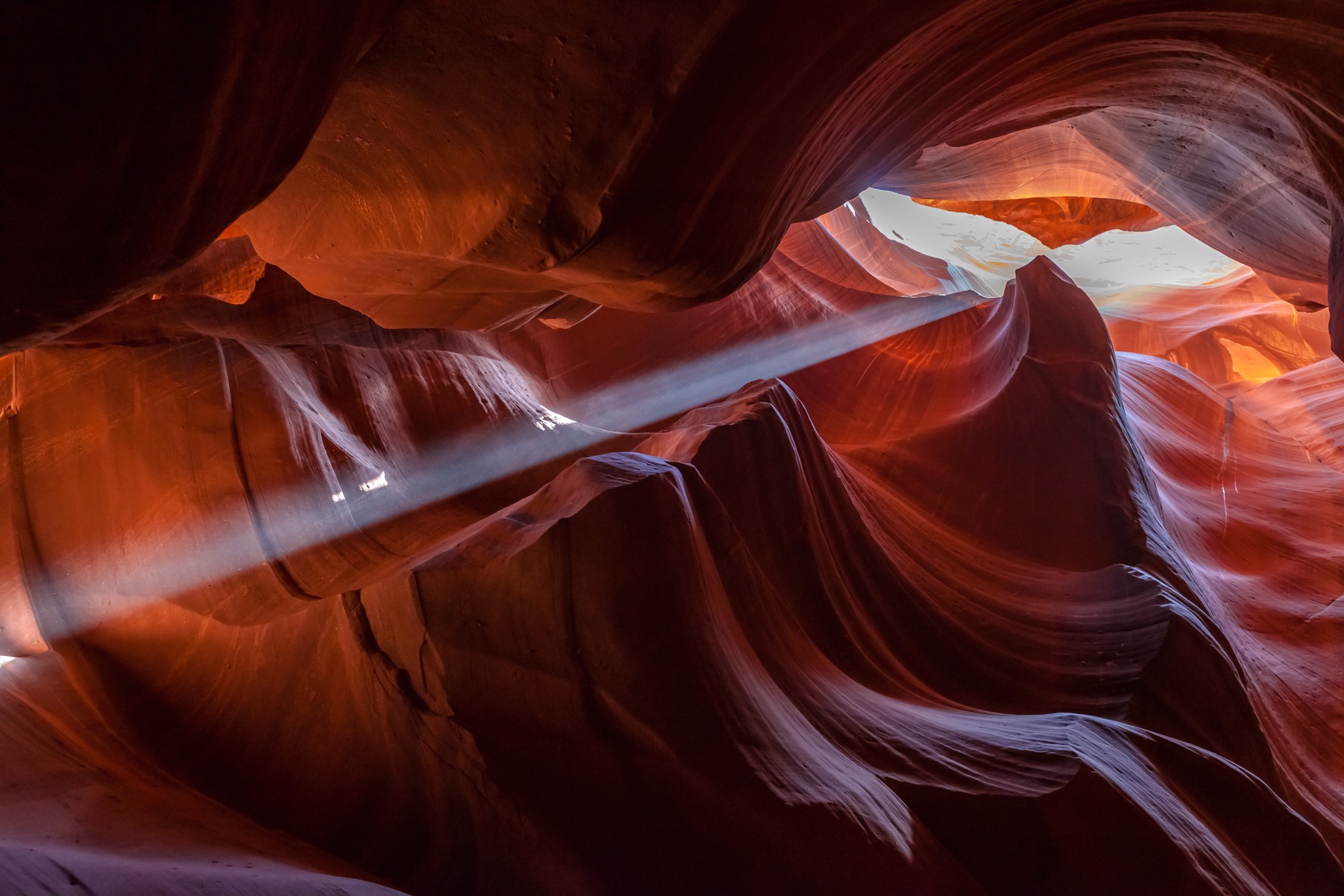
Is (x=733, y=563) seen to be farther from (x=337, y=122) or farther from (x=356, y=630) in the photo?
(x=337, y=122)

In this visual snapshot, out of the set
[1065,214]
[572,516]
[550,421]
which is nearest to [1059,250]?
[1065,214]

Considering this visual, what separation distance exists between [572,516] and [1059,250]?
16.2 metres

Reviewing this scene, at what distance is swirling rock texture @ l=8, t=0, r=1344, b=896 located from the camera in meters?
2.07

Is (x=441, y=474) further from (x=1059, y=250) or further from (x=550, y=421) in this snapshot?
(x=1059, y=250)

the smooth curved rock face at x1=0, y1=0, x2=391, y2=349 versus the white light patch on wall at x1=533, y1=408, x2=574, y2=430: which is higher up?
the white light patch on wall at x1=533, y1=408, x2=574, y2=430

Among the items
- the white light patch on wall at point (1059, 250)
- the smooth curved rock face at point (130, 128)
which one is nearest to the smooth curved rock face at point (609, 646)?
the smooth curved rock face at point (130, 128)

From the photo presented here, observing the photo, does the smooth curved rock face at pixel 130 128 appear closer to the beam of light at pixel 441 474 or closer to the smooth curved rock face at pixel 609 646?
the smooth curved rock face at pixel 609 646

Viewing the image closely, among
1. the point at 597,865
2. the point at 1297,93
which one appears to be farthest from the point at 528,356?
the point at 1297,93

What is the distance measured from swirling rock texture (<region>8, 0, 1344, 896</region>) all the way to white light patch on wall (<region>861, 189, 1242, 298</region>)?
355 inches

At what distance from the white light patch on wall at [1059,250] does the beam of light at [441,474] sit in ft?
20.3

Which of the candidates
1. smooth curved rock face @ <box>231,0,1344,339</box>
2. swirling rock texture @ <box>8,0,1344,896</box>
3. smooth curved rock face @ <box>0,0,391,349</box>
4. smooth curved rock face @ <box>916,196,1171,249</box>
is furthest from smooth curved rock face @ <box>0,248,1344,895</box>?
smooth curved rock face @ <box>916,196,1171,249</box>

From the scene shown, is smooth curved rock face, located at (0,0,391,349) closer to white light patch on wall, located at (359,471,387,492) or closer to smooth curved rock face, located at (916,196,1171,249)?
white light patch on wall, located at (359,471,387,492)

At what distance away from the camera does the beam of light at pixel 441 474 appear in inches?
151

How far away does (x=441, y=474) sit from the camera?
5.11m
